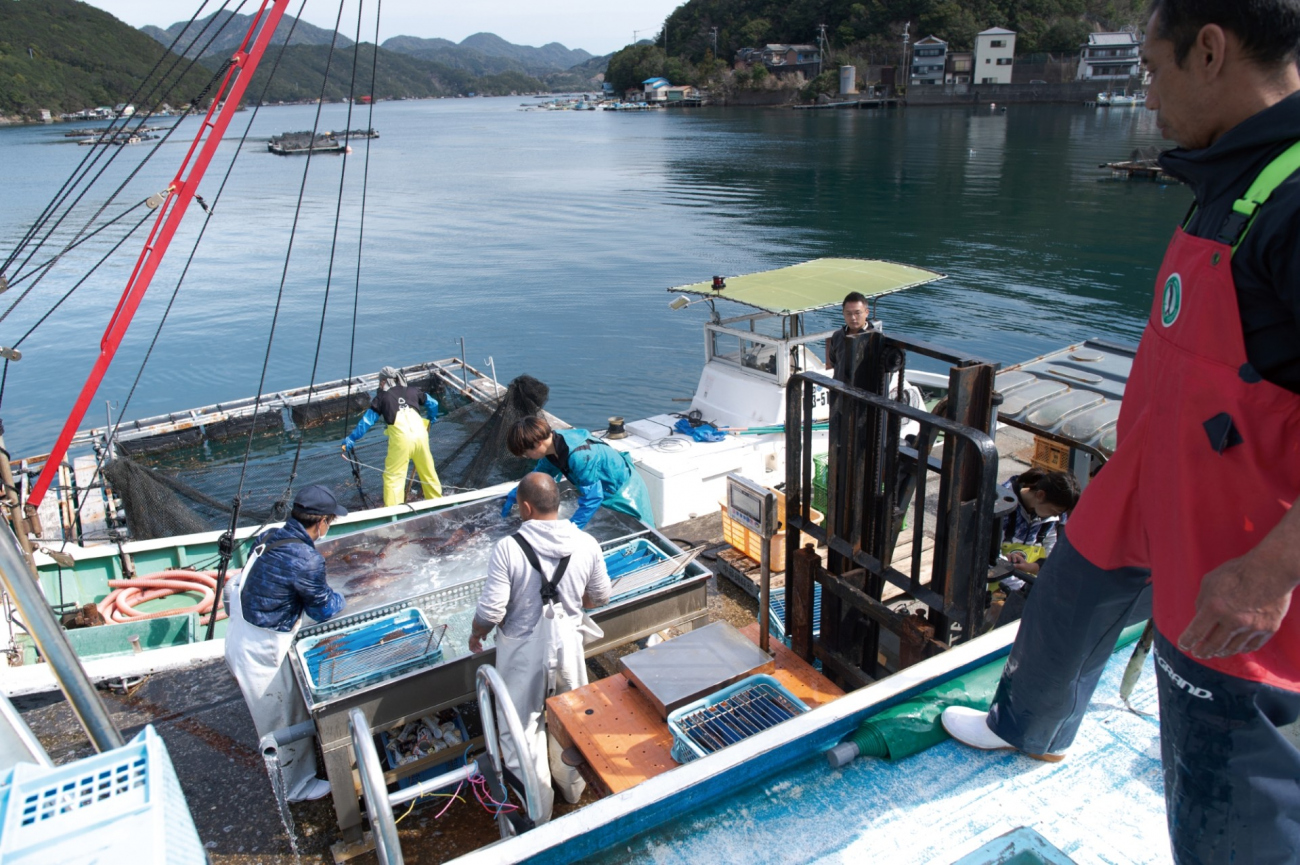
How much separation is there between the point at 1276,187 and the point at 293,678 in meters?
5.01

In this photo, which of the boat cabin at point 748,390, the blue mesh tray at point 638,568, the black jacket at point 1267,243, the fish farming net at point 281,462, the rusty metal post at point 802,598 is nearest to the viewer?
the black jacket at point 1267,243

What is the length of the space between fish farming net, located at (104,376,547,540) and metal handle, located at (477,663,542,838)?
748cm

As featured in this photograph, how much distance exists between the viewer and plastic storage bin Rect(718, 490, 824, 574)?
6965mm

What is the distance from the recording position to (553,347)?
78.7 feet

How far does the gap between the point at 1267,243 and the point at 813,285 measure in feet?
28.9

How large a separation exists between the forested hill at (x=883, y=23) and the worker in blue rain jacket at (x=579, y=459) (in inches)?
4488

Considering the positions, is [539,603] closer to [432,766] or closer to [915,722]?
[432,766]

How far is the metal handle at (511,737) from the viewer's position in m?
3.38

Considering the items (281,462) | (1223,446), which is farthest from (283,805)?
(281,462)

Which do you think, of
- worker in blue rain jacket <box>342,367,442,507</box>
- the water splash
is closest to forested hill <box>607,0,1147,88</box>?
worker in blue rain jacket <box>342,367,442,507</box>

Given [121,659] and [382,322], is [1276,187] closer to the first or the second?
[121,659]

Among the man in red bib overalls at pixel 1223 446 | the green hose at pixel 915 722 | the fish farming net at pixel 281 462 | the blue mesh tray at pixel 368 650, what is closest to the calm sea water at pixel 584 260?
the fish farming net at pixel 281 462

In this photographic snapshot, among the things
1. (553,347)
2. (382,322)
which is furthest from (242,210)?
(553,347)

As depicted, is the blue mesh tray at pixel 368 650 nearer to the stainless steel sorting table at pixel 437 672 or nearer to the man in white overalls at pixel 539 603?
the stainless steel sorting table at pixel 437 672
